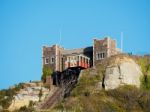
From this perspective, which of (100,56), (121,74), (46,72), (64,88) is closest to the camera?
(121,74)

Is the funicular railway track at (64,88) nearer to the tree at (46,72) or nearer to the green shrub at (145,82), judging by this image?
the tree at (46,72)

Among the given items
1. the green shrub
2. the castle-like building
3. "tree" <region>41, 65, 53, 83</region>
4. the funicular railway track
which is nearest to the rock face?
the green shrub

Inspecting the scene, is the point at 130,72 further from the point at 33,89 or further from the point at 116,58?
the point at 33,89

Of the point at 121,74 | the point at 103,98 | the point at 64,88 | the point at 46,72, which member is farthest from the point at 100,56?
the point at 103,98

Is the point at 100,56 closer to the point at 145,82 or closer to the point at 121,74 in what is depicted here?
the point at 121,74

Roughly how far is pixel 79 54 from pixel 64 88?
22.0ft

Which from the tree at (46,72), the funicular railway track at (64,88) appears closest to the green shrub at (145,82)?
the funicular railway track at (64,88)

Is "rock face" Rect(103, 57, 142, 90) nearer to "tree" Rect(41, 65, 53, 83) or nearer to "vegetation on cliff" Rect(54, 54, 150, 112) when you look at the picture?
"vegetation on cliff" Rect(54, 54, 150, 112)

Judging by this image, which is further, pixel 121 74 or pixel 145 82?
pixel 145 82

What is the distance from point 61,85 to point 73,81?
2.25 m

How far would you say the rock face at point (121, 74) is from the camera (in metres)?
94.1

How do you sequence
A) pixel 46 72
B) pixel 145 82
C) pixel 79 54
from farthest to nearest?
1. pixel 46 72
2. pixel 79 54
3. pixel 145 82

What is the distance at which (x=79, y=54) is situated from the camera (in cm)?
10475

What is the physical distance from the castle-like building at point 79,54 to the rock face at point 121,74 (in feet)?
18.4
